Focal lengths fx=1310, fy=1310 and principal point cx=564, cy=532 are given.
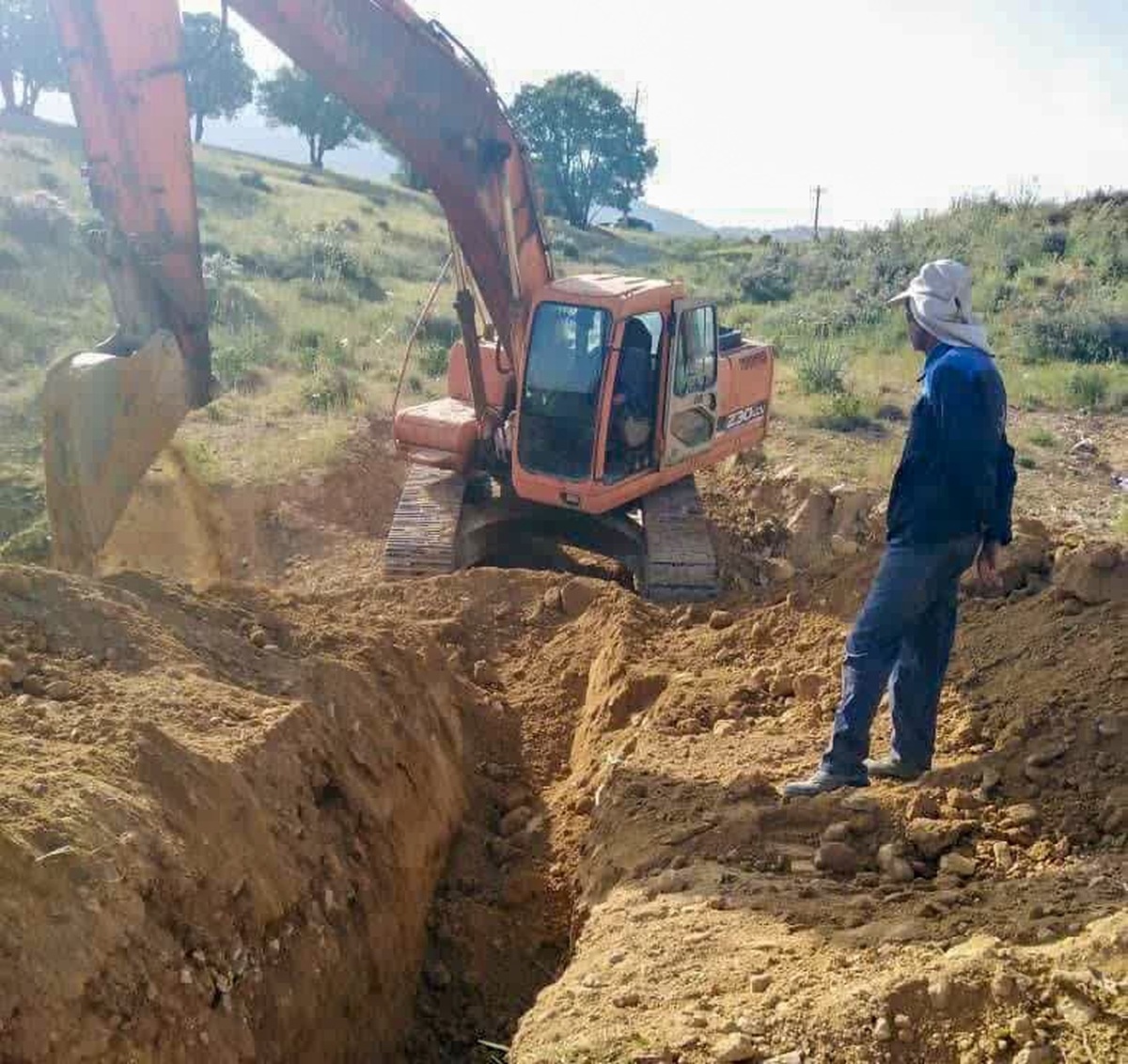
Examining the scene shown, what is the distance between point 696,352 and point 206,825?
6.19m

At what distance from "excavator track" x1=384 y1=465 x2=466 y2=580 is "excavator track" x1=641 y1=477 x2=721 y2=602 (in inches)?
55.4

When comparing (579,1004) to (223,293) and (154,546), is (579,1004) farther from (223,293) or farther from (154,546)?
(223,293)

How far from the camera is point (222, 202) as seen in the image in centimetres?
3281

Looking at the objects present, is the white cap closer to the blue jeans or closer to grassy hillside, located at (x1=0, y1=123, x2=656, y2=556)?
the blue jeans

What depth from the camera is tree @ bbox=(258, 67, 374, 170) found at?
166 feet

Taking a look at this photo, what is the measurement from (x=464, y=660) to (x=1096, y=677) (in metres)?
3.62

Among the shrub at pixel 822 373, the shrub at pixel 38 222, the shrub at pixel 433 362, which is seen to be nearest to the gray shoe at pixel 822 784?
the shrub at pixel 822 373

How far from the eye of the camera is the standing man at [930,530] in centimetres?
480

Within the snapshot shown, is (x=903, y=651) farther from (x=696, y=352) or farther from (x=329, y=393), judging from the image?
(x=329, y=393)

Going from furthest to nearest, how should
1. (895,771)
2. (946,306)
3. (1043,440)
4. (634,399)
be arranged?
(1043,440), (634,399), (895,771), (946,306)

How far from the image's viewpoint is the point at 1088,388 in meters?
15.8

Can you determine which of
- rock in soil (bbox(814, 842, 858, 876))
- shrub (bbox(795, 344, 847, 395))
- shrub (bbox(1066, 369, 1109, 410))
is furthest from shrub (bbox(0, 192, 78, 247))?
rock in soil (bbox(814, 842, 858, 876))

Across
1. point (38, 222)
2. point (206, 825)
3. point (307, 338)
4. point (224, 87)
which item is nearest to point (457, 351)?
point (206, 825)

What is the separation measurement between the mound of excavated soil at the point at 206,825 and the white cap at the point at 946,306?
2.86 m
